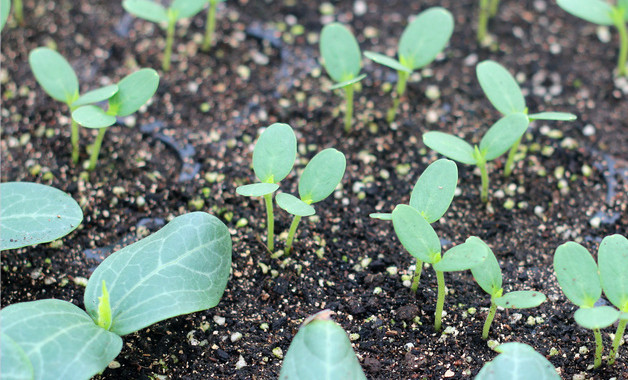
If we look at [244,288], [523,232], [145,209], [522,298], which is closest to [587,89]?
[523,232]

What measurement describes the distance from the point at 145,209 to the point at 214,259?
1.26 ft

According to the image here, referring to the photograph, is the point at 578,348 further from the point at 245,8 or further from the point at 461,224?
the point at 245,8

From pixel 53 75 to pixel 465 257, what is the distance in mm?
1074

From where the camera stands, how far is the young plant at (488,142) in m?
1.48

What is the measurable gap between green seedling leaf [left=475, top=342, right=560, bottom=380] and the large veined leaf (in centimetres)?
56

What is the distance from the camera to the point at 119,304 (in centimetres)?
129

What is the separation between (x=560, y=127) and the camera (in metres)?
1.88

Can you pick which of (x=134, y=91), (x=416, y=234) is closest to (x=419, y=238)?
(x=416, y=234)

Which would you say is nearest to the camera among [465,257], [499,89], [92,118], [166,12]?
[465,257]

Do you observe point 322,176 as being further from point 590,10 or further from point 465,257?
point 590,10

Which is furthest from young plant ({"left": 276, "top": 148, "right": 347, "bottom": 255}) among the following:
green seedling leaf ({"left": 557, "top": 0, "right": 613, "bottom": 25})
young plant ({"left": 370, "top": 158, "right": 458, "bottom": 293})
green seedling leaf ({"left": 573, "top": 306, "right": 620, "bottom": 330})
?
green seedling leaf ({"left": 557, "top": 0, "right": 613, "bottom": 25})

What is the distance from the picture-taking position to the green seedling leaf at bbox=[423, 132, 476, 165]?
4.85 ft

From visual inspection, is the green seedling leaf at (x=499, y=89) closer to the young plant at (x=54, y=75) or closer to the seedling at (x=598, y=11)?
the seedling at (x=598, y=11)

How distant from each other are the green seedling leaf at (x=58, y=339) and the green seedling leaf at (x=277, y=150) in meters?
0.47
